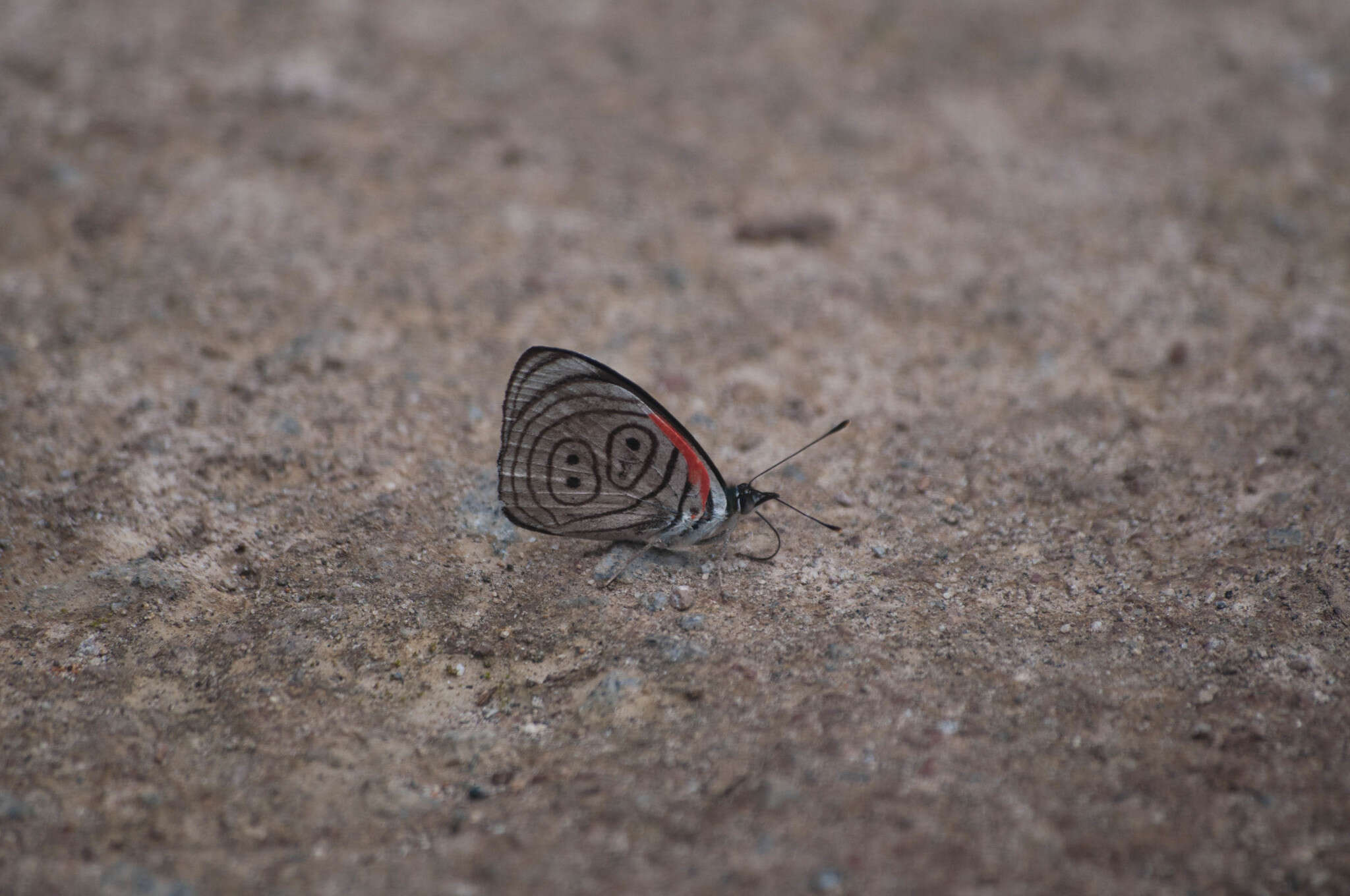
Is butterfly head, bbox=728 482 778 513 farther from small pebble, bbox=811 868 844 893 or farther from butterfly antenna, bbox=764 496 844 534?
small pebble, bbox=811 868 844 893

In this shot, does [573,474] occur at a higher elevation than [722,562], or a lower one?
higher

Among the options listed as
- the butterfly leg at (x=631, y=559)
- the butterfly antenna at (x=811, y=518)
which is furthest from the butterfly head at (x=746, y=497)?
the butterfly leg at (x=631, y=559)

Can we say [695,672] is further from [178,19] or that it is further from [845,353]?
[178,19]

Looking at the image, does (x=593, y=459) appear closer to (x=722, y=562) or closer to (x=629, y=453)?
(x=629, y=453)

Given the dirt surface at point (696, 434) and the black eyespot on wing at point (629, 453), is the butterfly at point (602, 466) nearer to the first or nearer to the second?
the black eyespot on wing at point (629, 453)

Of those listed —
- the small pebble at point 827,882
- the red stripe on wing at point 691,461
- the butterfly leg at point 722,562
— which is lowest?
the small pebble at point 827,882

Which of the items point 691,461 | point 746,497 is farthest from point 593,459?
point 746,497

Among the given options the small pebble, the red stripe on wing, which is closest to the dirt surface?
the small pebble
